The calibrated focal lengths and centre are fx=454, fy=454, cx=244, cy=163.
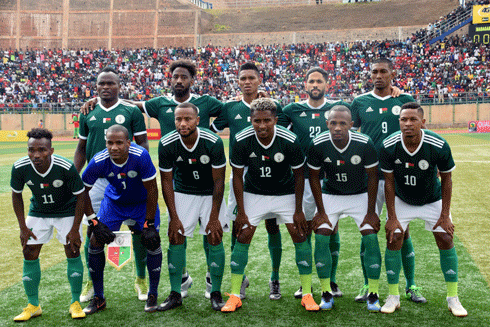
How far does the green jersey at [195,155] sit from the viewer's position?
461 centimetres

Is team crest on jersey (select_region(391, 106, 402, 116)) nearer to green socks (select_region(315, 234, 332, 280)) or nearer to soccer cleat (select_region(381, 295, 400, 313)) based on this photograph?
green socks (select_region(315, 234, 332, 280))

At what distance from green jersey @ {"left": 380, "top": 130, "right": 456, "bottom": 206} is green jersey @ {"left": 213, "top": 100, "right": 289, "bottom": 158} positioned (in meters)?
1.40

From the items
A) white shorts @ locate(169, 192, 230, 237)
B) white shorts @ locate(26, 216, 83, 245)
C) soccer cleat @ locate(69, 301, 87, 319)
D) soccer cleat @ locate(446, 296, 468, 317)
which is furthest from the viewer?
white shorts @ locate(169, 192, 230, 237)

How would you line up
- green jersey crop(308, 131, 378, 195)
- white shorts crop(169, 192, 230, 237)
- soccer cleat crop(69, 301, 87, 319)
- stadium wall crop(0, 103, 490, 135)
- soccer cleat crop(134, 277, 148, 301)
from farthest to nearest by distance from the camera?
stadium wall crop(0, 103, 490, 135) < soccer cleat crop(134, 277, 148, 301) < white shorts crop(169, 192, 230, 237) < green jersey crop(308, 131, 378, 195) < soccer cleat crop(69, 301, 87, 319)

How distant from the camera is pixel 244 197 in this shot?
4.77 metres

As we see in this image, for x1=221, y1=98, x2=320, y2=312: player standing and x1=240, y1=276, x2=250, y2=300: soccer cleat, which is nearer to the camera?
x1=221, y1=98, x2=320, y2=312: player standing

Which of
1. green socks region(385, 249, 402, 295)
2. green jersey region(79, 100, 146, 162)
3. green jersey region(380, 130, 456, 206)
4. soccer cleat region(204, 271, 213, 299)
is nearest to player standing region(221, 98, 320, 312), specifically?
soccer cleat region(204, 271, 213, 299)

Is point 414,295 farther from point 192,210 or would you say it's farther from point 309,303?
point 192,210

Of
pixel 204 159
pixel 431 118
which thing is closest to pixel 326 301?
pixel 204 159

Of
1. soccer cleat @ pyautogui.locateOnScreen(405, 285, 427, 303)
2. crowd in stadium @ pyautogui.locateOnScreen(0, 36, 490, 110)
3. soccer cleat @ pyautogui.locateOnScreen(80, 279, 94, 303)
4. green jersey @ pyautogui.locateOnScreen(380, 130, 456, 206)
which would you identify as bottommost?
soccer cleat @ pyautogui.locateOnScreen(80, 279, 94, 303)

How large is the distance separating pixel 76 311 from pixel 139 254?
93 cm

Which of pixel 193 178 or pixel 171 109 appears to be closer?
pixel 193 178

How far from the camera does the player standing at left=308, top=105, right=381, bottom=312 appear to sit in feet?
14.6

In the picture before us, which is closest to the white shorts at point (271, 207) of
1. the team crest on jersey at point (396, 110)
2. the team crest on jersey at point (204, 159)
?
the team crest on jersey at point (204, 159)
